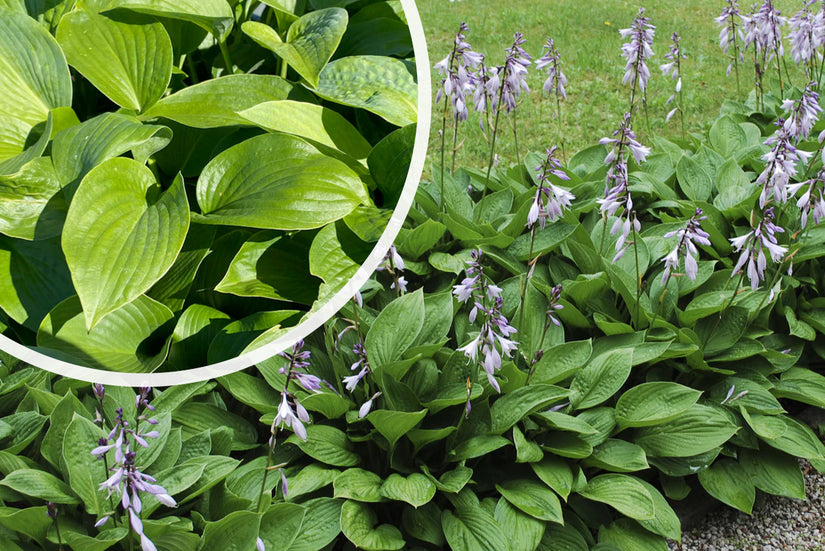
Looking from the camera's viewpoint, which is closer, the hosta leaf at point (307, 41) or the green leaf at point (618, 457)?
the hosta leaf at point (307, 41)

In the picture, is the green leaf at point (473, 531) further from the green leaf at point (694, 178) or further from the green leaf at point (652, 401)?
the green leaf at point (694, 178)

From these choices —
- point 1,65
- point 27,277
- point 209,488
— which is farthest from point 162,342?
point 209,488

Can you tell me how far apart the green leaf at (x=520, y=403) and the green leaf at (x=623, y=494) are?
1.18 feet

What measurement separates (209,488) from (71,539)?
0.50 metres

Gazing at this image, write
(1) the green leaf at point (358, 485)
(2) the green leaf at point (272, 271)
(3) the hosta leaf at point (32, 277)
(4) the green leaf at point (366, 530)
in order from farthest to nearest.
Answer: (1) the green leaf at point (358, 485) → (4) the green leaf at point (366, 530) → (2) the green leaf at point (272, 271) → (3) the hosta leaf at point (32, 277)

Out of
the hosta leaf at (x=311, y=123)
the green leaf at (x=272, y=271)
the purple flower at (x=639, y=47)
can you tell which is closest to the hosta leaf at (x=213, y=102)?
the hosta leaf at (x=311, y=123)

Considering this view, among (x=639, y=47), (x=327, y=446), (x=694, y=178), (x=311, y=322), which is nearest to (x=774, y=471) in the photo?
(x=694, y=178)

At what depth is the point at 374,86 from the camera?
162 cm

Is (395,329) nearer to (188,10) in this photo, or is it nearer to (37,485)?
(37,485)

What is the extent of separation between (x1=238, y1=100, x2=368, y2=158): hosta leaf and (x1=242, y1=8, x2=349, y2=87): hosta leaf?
6 centimetres

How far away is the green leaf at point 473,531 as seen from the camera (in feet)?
9.34

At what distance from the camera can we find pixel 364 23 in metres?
1.81

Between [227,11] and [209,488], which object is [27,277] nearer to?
[227,11]

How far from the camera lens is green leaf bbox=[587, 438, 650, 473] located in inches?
125
